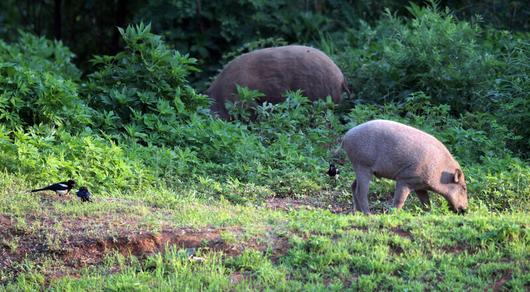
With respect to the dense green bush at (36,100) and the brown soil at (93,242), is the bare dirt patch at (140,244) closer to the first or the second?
the brown soil at (93,242)

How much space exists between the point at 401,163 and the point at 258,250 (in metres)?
2.13

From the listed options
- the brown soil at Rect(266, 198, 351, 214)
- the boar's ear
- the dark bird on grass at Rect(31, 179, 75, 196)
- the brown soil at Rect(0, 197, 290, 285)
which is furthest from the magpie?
the boar's ear

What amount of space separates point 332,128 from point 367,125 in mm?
3057

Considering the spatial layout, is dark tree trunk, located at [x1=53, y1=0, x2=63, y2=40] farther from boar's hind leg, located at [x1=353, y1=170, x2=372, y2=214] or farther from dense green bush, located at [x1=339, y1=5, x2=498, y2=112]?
boar's hind leg, located at [x1=353, y1=170, x2=372, y2=214]

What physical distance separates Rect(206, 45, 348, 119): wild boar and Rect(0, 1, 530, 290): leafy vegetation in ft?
1.33

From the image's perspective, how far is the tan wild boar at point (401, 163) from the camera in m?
9.07

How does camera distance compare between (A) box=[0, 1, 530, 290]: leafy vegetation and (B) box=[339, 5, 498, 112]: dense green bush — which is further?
(B) box=[339, 5, 498, 112]: dense green bush

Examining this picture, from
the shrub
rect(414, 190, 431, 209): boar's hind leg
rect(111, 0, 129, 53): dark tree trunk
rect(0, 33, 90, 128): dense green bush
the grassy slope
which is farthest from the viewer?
rect(111, 0, 129, 53): dark tree trunk

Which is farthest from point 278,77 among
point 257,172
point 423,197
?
point 423,197

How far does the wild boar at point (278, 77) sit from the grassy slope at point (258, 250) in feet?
17.1

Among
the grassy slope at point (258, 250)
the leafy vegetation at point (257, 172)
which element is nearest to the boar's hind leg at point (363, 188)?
the leafy vegetation at point (257, 172)

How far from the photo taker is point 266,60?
1375 cm

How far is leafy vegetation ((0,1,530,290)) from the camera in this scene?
733 centimetres

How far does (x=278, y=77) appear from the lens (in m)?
13.6
